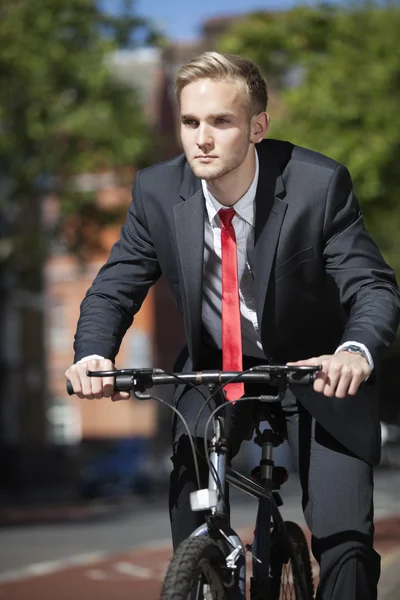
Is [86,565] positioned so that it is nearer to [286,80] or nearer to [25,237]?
[286,80]

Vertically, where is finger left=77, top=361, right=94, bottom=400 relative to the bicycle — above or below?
above

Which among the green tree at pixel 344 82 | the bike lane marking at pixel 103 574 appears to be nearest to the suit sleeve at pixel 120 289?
the bike lane marking at pixel 103 574

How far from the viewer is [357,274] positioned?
348 cm

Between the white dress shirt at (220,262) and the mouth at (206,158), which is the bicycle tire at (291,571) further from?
the mouth at (206,158)

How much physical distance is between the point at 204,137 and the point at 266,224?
32cm

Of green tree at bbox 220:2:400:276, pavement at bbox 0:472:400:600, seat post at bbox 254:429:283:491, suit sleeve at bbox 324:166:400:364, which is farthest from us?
green tree at bbox 220:2:400:276

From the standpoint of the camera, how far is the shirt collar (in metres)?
3.60

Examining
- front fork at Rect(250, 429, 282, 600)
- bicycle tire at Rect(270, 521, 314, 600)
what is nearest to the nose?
front fork at Rect(250, 429, 282, 600)

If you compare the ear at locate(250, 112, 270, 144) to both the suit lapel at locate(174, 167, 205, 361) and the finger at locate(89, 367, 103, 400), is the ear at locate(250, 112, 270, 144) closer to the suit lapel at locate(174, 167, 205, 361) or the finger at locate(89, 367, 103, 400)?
the suit lapel at locate(174, 167, 205, 361)

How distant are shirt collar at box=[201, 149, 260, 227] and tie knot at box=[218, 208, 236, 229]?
17 millimetres

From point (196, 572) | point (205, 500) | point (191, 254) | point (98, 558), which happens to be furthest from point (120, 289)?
point (98, 558)

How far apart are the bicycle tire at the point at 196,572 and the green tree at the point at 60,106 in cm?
2314

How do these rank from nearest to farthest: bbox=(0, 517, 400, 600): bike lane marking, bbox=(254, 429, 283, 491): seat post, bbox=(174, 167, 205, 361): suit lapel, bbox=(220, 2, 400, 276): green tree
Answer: bbox=(174, 167, 205, 361): suit lapel
bbox=(254, 429, 283, 491): seat post
bbox=(0, 517, 400, 600): bike lane marking
bbox=(220, 2, 400, 276): green tree

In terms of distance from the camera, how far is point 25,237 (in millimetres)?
27516
